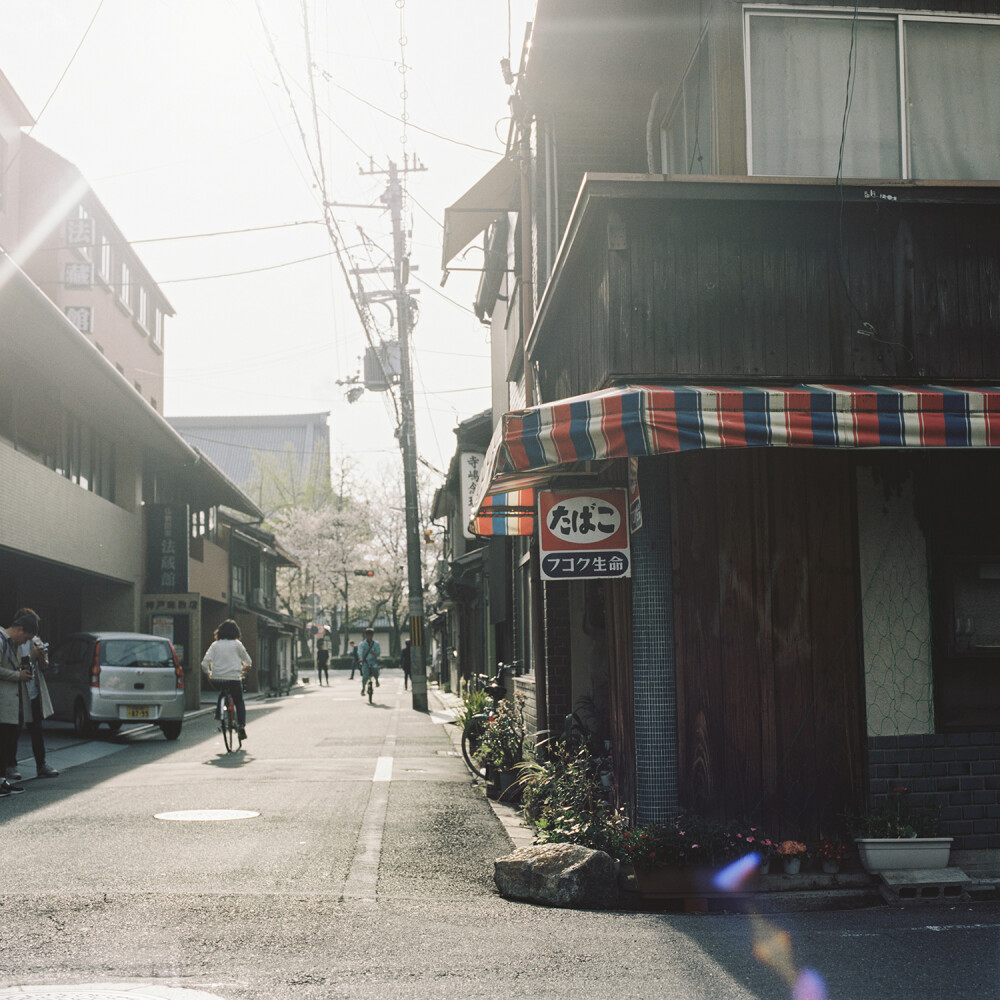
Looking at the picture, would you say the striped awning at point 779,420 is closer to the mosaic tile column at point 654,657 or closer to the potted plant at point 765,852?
the mosaic tile column at point 654,657

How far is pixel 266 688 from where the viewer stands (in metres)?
42.5

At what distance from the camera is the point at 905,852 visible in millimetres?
6754

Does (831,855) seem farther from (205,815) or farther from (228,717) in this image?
(228,717)

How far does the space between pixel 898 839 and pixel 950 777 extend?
787mm

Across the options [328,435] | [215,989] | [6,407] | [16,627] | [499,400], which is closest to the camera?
[215,989]

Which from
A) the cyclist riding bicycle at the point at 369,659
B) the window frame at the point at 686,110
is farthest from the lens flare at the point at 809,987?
the cyclist riding bicycle at the point at 369,659

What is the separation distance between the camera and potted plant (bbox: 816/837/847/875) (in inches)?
270

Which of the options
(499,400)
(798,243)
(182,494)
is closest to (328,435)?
(182,494)

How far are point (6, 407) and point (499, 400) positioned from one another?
790 cm

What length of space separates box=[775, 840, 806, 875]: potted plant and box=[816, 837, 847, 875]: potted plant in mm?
120

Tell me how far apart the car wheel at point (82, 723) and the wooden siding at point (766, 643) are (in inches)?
510

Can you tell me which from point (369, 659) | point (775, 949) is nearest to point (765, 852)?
point (775, 949)

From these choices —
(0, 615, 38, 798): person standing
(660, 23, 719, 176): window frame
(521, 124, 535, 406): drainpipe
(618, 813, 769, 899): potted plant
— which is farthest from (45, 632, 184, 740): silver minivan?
(618, 813, 769, 899): potted plant

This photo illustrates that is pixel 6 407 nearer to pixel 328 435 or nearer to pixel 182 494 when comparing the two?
pixel 182 494
